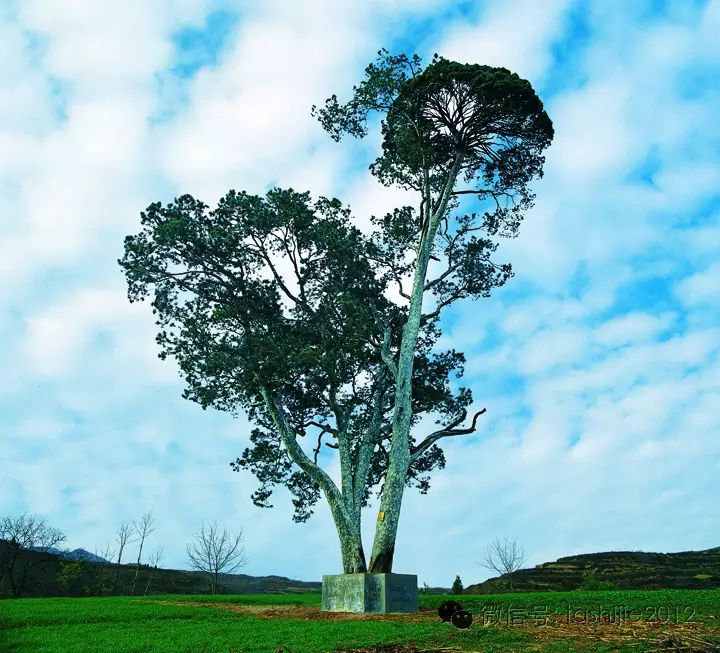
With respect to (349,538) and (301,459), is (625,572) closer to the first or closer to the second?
(349,538)

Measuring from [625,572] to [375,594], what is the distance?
19.7 metres

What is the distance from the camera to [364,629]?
1402 cm

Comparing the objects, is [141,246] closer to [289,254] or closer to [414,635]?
[289,254]

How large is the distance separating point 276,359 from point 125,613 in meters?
8.84

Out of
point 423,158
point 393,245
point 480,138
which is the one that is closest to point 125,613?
point 393,245

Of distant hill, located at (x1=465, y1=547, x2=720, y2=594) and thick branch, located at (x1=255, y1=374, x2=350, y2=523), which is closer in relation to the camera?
thick branch, located at (x1=255, y1=374, x2=350, y2=523)

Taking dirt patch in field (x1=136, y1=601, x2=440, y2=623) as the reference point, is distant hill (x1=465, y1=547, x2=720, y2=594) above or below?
above

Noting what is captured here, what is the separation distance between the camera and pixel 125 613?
757 inches

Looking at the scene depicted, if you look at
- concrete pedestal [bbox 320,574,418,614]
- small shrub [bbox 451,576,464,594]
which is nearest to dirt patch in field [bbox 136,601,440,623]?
concrete pedestal [bbox 320,574,418,614]

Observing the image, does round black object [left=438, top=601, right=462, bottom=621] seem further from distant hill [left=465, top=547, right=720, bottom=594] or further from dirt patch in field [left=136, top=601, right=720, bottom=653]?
distant hill [left=465, top=547, right=720, bottom=594]

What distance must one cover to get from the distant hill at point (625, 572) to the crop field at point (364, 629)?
30.9ft

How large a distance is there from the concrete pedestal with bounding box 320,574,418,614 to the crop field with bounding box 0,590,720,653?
2.88ft

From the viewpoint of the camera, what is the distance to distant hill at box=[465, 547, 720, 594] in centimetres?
3095

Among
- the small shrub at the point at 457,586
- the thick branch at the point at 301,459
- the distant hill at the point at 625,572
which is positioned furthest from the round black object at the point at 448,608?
the distant hill at the point at 625,572
